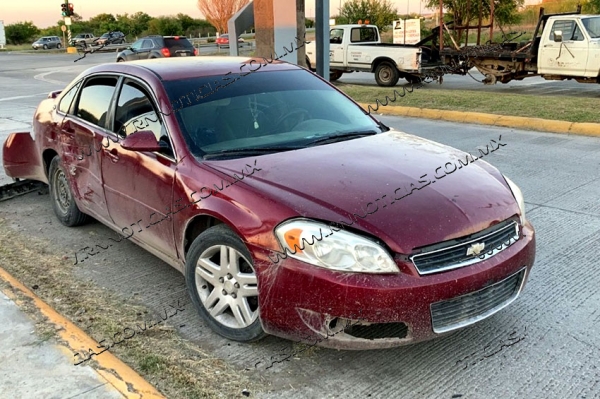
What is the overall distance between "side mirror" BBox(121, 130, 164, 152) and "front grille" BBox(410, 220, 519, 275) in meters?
1.77

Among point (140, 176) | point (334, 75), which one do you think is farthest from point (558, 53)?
point (140, 176)

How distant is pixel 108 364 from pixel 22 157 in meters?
3.63

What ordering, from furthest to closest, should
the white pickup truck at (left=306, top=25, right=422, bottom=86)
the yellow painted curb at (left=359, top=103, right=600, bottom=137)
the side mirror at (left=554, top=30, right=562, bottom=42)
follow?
the white pickup truck at (left=306, top=25, right=422, bottom=86) → the side mirror at (left=554, top=30, right=562, bottom=42) → the yellow painted curb at (left=359, top=103, right=600, bottom=137)

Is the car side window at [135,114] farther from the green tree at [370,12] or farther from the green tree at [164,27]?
the green tree at [164,27]

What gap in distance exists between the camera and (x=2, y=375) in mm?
2938

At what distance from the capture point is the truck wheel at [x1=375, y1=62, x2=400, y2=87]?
57.5 feet

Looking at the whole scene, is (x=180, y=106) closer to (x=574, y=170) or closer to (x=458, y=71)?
(x=574, y=170)

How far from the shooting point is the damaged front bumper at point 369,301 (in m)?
2.69

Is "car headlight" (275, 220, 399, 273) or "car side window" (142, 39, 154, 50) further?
"car side window" (142, 39, 154, 50)

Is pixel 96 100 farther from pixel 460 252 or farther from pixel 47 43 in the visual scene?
pixel 47 43

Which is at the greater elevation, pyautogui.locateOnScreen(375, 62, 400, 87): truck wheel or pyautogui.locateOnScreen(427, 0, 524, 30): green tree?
pyautogui.locateOnScreen(427, 0, 524, 30): green tree

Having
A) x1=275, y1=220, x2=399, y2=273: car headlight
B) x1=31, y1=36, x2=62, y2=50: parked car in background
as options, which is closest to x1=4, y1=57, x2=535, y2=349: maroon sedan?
x1=275, y1=220, x2=399, y2=273: car headlight

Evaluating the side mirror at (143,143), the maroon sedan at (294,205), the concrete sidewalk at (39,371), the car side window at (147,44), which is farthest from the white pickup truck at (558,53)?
the car side window at (147,44)

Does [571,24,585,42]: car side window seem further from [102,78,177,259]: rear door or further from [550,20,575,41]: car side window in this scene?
[102,78,177,259]: rear door
